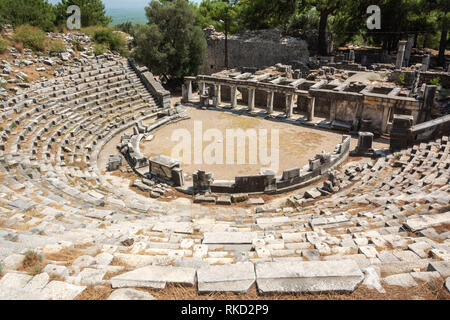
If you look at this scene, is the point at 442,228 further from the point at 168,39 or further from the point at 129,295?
the point at 168,39

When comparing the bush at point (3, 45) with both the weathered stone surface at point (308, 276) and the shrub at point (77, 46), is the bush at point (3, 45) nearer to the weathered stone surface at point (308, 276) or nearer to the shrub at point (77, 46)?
the shrub at point (77, 46)

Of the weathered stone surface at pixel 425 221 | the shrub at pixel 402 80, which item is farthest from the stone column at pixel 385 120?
the weathered stone surface at pixel 425 221

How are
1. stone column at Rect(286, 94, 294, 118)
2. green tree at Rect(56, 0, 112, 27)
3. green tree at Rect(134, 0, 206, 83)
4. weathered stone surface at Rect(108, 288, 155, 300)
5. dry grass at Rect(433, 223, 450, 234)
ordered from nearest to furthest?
weathered stone surface at Rect(108, 288, 155, 300) < dry grass at Rect(433, 223, 450, 234) < stone column at Rect(286, 94, 294, 118) < green tree at Rect(134, 0, 206, 83) < green tree at Rect(56, 0, 112, 27)

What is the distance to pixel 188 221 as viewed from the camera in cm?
1191

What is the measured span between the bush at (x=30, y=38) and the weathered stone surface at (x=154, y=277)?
89.4 feet

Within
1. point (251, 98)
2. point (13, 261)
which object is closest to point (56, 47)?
point (251, 98)

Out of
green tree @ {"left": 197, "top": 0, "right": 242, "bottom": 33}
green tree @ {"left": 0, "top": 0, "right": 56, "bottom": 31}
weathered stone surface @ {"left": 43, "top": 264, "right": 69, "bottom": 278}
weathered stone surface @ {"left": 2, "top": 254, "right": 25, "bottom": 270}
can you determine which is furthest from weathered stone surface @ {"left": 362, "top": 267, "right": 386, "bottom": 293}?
green tree @ {"left": 197, "top": 0, "right": 242, "bottom": 33}

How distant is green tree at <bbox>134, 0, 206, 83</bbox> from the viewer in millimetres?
31453

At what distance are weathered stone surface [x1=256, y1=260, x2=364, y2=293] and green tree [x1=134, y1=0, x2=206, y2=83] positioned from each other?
2888cm

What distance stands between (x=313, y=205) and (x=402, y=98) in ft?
43.6

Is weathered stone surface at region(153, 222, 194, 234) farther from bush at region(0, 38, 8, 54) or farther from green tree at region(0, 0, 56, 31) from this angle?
green tree at region(0, 0, 56, 31)

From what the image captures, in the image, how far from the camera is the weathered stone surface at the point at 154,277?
5.76 m
